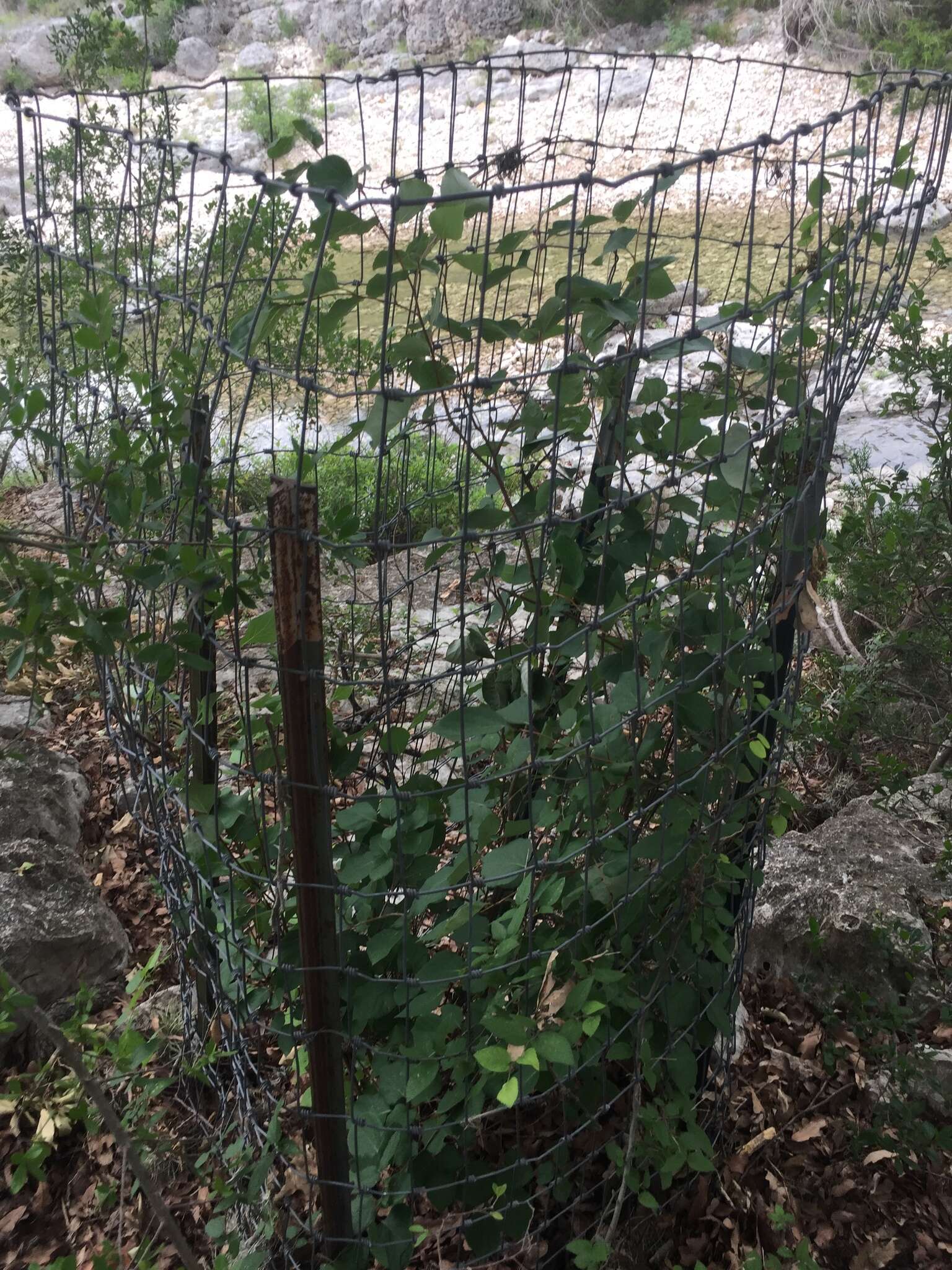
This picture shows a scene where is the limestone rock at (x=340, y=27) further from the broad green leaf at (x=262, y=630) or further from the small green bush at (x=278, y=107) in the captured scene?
the broad green leaf at (x=262, y=630)

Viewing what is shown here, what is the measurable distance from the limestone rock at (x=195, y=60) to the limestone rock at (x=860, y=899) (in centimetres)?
2183

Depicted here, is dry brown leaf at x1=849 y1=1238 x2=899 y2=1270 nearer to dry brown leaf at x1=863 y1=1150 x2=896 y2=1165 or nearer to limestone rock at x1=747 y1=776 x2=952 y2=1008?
dry brown leaf at x1=863 y1=1150 x2=896 y2=1165

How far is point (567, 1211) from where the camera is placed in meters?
1.78

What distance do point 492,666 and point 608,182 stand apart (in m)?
0.60

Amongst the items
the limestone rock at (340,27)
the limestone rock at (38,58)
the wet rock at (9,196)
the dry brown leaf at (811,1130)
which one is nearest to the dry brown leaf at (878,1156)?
the dry brown leaf at (811,1130)

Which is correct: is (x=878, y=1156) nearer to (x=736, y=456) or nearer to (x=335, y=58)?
(x=736, y=456)

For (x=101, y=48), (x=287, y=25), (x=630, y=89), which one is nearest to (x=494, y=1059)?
(x=101, y=48)

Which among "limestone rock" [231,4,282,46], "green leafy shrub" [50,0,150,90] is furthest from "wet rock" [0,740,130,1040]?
"limestone rock" [231,4,282,46]

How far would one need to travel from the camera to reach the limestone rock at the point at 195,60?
2017cm

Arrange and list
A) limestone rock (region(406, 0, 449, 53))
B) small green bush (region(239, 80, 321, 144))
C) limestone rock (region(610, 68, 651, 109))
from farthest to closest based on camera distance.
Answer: limestone rock (region(406, 0, 449, 53))
limestone rock (region(610, 68, 651, 109))
small green bush (region(239, 80, 321, 144))

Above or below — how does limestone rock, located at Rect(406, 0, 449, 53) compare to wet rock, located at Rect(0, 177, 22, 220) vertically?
above

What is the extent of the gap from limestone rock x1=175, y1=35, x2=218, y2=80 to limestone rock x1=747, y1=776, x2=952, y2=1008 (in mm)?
21833

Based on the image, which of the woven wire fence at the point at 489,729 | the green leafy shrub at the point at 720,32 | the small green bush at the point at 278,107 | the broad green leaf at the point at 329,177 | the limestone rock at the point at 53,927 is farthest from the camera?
the green leafy shrub at the point at 720,32

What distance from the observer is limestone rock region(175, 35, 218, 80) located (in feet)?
66.2
